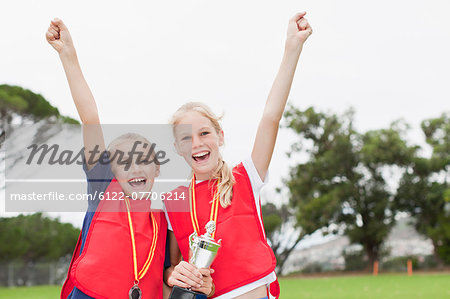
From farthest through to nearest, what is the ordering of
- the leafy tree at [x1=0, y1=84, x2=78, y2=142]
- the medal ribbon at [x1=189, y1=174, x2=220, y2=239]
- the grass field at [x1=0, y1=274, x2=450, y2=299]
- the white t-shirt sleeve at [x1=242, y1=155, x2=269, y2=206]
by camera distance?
the leafy tree at [x1=0, y1=84, x2=78, y2=142] → the grass field at [x1=0, y1=274, x2=450, y2=299] → the white t-shirt sleeve at [x1=242, y1=155, x2=269, y2=206] → the medal ribbon at [x1=189, y1=174, x2=220, y2=239]

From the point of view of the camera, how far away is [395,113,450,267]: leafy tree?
27.1m

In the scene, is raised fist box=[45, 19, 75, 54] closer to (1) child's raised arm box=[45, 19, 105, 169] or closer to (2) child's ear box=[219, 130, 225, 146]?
(1) child's raised arm box=[45, 19, 105, 169]

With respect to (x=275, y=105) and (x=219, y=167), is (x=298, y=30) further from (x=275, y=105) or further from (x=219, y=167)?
Answer: (x=219, y=167)

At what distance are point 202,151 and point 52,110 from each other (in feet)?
69.6

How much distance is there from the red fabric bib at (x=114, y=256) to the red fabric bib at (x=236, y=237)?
133 millimetres

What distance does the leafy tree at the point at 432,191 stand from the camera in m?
27.1

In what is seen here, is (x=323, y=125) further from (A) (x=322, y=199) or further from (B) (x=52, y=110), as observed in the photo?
(B) (x=52, y=110)

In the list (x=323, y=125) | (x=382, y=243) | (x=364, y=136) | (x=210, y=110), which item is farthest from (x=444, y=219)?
(x=210, y=110)

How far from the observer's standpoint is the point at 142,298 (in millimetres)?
2145

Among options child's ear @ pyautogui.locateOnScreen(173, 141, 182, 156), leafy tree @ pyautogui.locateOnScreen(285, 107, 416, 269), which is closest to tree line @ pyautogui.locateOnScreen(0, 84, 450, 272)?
leafy tree @ pyautogui.locateOnScreen(285, 107, 416, 269)

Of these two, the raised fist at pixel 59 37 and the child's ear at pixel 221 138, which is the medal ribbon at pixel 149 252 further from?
the raised fist at pixel 59 37

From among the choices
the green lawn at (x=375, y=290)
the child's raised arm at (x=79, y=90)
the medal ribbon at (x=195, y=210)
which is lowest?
the green lawn at (x=375, y=290)

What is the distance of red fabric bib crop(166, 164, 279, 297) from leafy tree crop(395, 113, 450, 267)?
26851 mm

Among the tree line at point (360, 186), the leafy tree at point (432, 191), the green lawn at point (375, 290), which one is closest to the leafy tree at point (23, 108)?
the tree line at point (360, 186)
